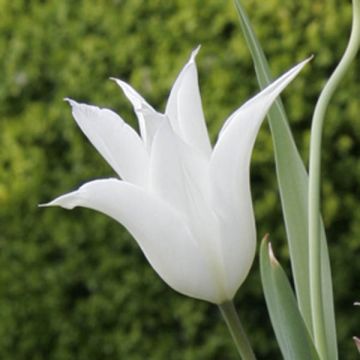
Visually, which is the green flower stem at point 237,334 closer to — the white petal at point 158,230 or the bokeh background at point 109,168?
the white petal at point 158,230

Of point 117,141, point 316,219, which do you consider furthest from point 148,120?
point 316,219

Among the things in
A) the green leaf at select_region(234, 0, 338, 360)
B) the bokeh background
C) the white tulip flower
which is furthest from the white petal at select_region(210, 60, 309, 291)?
the bokeh background

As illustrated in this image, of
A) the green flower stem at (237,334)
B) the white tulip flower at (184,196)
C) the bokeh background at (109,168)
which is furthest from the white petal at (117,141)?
the bokeh background at (109,168)

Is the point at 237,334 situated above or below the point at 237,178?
below

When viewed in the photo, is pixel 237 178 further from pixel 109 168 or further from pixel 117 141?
pixel 109 168

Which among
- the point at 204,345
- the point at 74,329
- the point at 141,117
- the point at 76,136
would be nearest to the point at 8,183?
the point at 76,136

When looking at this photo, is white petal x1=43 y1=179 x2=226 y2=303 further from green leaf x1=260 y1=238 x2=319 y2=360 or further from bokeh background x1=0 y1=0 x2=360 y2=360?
bokeh background x1=0 y1=0 x2=360 y2=360

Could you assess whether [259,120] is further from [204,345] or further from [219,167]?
[204,345]
